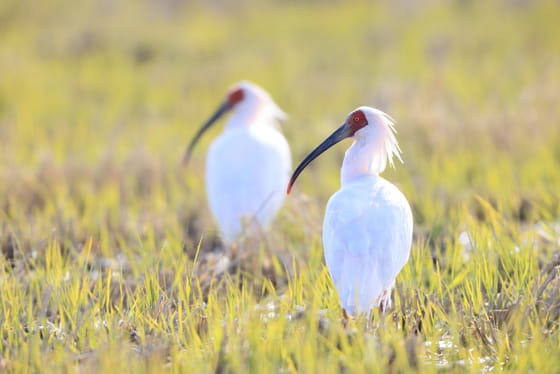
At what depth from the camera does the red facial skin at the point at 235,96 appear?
252 inches

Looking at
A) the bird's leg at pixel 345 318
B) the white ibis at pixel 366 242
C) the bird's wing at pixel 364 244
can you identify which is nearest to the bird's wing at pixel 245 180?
the white ibis at pixel 366 242

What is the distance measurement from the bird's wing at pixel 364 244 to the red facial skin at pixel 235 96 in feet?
9.69

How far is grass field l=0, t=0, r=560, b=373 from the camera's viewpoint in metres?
3.18

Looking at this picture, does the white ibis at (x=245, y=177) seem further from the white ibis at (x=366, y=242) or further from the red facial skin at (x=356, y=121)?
the white ibis at (x=366, y=242)

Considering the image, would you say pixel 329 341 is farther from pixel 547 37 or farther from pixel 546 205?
pixel 547 37

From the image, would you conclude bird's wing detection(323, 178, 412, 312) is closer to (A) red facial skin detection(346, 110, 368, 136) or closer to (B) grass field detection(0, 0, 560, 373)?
(B) grass field detection(0, 0, 560, 373)

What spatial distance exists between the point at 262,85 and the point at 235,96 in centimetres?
462

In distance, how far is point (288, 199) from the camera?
231 inches

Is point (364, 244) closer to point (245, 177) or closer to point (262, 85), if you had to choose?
point (245, 177)

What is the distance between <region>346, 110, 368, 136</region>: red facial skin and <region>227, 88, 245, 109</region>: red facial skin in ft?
8.21

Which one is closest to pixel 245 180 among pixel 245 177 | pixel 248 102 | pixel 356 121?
pixel 245 177

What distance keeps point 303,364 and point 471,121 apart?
5550 mm

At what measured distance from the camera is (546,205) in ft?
18.0


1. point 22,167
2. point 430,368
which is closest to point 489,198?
point 430,368
